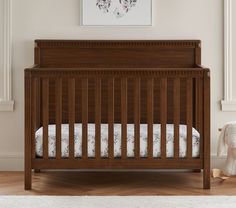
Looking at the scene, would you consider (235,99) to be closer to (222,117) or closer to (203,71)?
(222,117)

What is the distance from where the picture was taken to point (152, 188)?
4.09 m

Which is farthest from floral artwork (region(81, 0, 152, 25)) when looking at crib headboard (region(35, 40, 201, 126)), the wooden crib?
the wooden crib

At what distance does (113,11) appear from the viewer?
4.67m

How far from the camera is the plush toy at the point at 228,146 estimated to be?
13.7ft

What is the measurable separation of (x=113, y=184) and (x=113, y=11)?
1.24 metres

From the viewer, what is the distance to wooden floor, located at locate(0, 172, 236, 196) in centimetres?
396

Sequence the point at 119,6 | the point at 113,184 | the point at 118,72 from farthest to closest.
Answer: the point at 119,6 < the point at 113,184 < the point at 118,72

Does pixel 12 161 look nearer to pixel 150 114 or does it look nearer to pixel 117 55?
pixel 117 55

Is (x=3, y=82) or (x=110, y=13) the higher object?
(x=110, y=13)

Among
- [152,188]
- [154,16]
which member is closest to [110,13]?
[154,16]

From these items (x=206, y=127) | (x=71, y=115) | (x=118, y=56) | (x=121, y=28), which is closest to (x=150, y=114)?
(x=206, y=127)

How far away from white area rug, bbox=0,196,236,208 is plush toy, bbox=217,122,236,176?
56 cm

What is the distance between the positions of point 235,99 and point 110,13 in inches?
42.2

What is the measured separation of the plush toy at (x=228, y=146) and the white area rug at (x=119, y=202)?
56 cm
